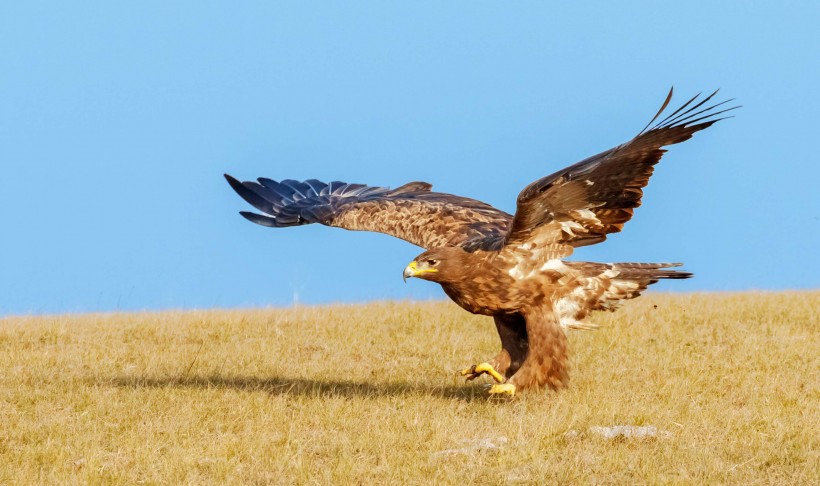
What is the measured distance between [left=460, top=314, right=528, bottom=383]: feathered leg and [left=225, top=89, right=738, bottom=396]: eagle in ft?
0.03

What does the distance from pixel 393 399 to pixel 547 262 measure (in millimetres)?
2187

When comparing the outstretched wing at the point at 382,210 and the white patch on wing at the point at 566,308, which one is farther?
the outstretched wing at the point at 382,210

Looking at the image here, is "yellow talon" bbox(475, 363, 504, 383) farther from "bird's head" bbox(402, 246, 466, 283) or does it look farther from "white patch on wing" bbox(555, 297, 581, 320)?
"bird's head" bbox(402, 246, 466, 283)

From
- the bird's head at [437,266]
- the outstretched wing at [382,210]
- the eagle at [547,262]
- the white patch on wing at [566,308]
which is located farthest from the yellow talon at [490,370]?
the outstretched wing at [382,210]

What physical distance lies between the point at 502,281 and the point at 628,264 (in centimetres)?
180

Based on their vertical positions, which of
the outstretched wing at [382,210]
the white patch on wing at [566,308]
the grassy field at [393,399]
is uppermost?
the outstretched wing at [382,210]

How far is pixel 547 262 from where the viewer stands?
1084 cm

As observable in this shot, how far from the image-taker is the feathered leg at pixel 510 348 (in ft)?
36.3

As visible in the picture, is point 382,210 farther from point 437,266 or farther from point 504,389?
point 504,389

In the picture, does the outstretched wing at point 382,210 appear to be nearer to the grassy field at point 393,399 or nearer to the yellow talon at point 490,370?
the yellow talon at point 490,370

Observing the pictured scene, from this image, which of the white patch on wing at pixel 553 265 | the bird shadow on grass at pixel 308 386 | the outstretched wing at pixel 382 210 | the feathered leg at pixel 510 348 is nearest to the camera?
the white patch on wing at pixel 553 265

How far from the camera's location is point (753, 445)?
30.6 feet

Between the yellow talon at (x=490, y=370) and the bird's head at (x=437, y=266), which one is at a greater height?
the bird's head at (x=437, y=266)

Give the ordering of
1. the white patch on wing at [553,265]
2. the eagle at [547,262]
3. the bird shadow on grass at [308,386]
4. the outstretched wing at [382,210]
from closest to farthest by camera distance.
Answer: the eagle at [547,262]
the white patch on wing at [553,265]
the bird shadow on grass at [308,386]
the outstretched wing at [382,210]
